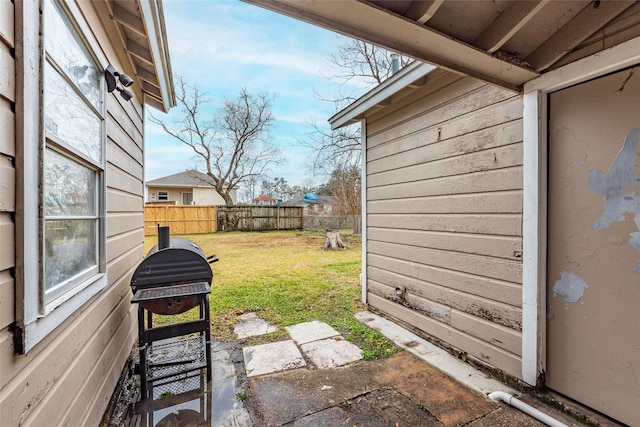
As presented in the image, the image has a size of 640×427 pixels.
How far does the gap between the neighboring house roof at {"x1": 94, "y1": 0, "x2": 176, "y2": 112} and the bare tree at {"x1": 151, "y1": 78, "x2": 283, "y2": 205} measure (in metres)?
16.9

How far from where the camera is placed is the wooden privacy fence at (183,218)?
14062 millimetres

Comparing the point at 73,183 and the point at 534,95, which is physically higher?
the point at 534,95

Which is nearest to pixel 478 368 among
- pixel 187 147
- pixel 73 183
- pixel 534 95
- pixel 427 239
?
pixel 427 239

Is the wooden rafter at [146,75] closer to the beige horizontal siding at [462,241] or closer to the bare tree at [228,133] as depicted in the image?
the beige horizontal siding at [462,241]

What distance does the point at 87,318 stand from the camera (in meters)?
1.73

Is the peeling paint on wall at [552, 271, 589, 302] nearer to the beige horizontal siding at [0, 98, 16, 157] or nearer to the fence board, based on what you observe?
the beige horizontal siding at [0, 98, 16, 157]

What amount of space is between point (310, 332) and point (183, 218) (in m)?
12.8

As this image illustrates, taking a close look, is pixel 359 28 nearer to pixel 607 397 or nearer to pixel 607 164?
pixel 607 164

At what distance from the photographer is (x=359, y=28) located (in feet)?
4.42

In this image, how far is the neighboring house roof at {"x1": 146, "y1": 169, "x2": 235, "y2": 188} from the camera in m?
21.9

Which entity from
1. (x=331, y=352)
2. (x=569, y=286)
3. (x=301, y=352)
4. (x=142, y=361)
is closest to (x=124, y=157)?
(x=142, y=361)

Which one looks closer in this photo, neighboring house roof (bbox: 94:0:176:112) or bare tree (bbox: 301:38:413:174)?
neighboring house roof (bbox: 94:0:176:112)

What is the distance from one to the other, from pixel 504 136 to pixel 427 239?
1172 mm

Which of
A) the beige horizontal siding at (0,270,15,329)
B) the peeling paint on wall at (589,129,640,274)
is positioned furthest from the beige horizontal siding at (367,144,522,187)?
the beige horizontal siding at (0,270,15,329)
